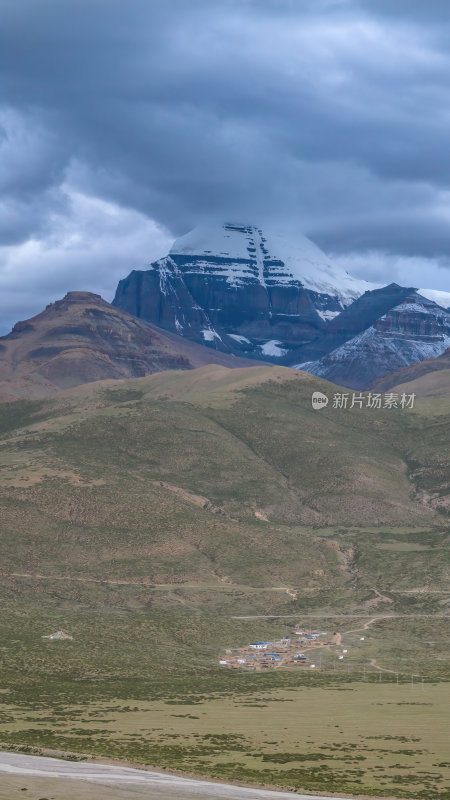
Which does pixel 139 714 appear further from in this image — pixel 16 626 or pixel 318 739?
pixel 16 626

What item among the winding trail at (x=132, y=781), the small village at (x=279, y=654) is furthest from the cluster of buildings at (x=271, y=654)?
the winding trail at (x=132, y=781)

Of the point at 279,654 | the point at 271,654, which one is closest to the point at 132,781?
the point at 271,654

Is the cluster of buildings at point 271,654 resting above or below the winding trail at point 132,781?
above

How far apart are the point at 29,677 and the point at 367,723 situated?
50279 millimetres

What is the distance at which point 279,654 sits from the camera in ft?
596

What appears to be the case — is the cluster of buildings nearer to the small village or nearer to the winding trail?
the small village

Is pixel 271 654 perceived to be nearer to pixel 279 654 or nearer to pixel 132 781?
pixel 279 654

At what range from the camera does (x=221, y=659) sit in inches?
6998

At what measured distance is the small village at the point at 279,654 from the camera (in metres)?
173

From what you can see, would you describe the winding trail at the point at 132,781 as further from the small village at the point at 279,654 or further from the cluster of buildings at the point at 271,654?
the cluster of buildings at the point at 271,654

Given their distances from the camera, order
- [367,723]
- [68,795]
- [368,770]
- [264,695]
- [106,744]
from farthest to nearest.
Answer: [264,695], [367,723], [106,744], [368,770], [68,795]

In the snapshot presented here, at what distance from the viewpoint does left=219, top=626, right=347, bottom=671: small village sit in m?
173

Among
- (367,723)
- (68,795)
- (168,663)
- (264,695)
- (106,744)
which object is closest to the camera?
(68,795)

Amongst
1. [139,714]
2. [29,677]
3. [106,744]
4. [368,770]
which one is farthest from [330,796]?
[29,677]
